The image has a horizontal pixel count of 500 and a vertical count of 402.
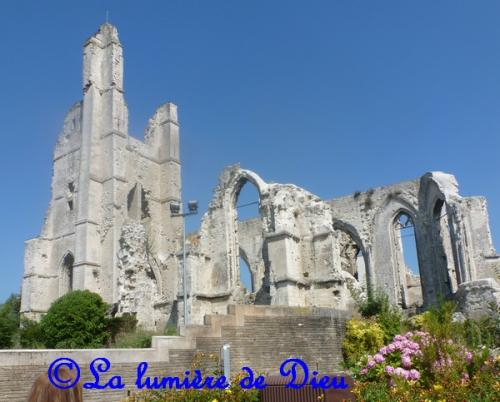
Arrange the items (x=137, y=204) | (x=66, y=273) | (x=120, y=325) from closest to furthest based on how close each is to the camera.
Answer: (x=120, y=325) < (x=66, y=273) < (x=137, y=204)

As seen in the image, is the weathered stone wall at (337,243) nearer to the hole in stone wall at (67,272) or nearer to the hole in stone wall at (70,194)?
the hole in stone wall at (67,272)

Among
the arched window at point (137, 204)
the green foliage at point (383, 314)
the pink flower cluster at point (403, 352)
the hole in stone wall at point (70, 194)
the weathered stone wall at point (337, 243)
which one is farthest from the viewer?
the arched window at point (137, 204)

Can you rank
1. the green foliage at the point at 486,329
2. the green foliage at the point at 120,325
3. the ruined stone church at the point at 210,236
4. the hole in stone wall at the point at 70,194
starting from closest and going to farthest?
the green foliage at the point at 486,329 → the ruined stone church at the point at 210,236 → the green foliage at the point at 120,325 → the hole in stone wall at the point at 70,194

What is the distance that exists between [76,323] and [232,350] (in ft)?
34.6

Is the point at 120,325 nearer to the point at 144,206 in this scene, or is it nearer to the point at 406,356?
the point at 144,206

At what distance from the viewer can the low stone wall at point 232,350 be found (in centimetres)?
788

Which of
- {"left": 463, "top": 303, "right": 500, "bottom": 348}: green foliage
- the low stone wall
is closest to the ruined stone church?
{"left": 463, "top": 303, "right": 500, "bottom": 348}: green foliage

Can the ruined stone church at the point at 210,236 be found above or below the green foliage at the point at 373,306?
above

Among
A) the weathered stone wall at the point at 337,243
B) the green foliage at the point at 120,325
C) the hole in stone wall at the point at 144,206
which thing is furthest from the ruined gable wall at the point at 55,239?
the weathered stone wall at the point at 337,243

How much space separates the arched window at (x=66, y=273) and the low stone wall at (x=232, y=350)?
23541mm

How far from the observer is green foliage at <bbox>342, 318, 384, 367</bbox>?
11.0m

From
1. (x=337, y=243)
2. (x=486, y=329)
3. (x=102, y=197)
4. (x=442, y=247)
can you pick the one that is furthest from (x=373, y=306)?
(x=102, y=197)

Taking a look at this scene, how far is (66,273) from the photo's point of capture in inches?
1270

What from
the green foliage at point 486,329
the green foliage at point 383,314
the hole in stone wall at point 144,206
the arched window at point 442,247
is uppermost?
the hole in stone wall at point 144,206
